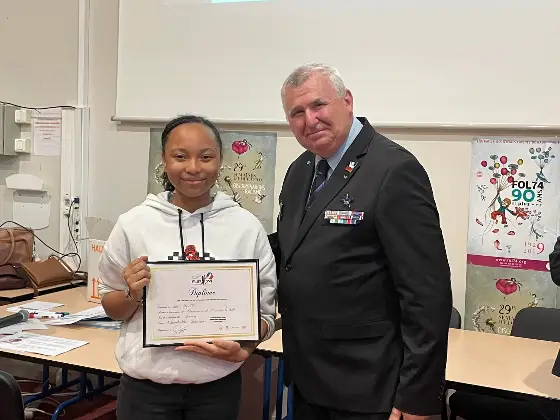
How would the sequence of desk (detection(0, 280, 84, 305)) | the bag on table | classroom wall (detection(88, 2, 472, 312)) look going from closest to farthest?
1. desk (detection(0, 280, 84, 305))
2. the bag on table
3. classroom wall (detection(88, 2, 472, 312))

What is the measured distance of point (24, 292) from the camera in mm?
3588

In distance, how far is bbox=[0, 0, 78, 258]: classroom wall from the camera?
4160 millimetres

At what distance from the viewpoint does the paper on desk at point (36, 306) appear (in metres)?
3.07

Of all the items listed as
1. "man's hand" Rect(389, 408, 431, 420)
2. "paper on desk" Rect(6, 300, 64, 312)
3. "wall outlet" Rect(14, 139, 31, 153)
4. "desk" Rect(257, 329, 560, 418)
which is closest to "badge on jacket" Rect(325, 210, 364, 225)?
"man's hand" Rect(389, 408, 431, 420)

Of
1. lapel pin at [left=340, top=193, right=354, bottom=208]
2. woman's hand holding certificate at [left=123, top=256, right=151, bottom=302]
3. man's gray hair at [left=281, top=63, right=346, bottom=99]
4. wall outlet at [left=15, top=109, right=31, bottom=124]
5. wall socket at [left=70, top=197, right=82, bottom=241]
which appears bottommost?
wall socket at [left=70, top=197, right=82, bottom=241]

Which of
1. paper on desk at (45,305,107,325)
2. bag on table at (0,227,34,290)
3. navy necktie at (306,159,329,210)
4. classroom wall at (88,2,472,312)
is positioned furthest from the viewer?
classroom wall at (88,2,472,312)

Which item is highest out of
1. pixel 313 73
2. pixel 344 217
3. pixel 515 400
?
pixel 313 73

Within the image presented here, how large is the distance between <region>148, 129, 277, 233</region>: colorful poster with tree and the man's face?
201 cm

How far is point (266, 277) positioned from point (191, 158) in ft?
1.29

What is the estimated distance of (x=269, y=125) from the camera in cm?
363

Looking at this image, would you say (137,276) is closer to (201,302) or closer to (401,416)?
(201,302)

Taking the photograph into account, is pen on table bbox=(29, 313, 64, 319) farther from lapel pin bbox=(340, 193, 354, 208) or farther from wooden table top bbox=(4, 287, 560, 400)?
lapel pin bbox=(340, 193, 354, 208)

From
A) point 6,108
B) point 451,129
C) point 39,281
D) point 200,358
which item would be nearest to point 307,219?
point 200,358

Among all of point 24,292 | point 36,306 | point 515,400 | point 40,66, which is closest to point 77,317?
point 36,306
